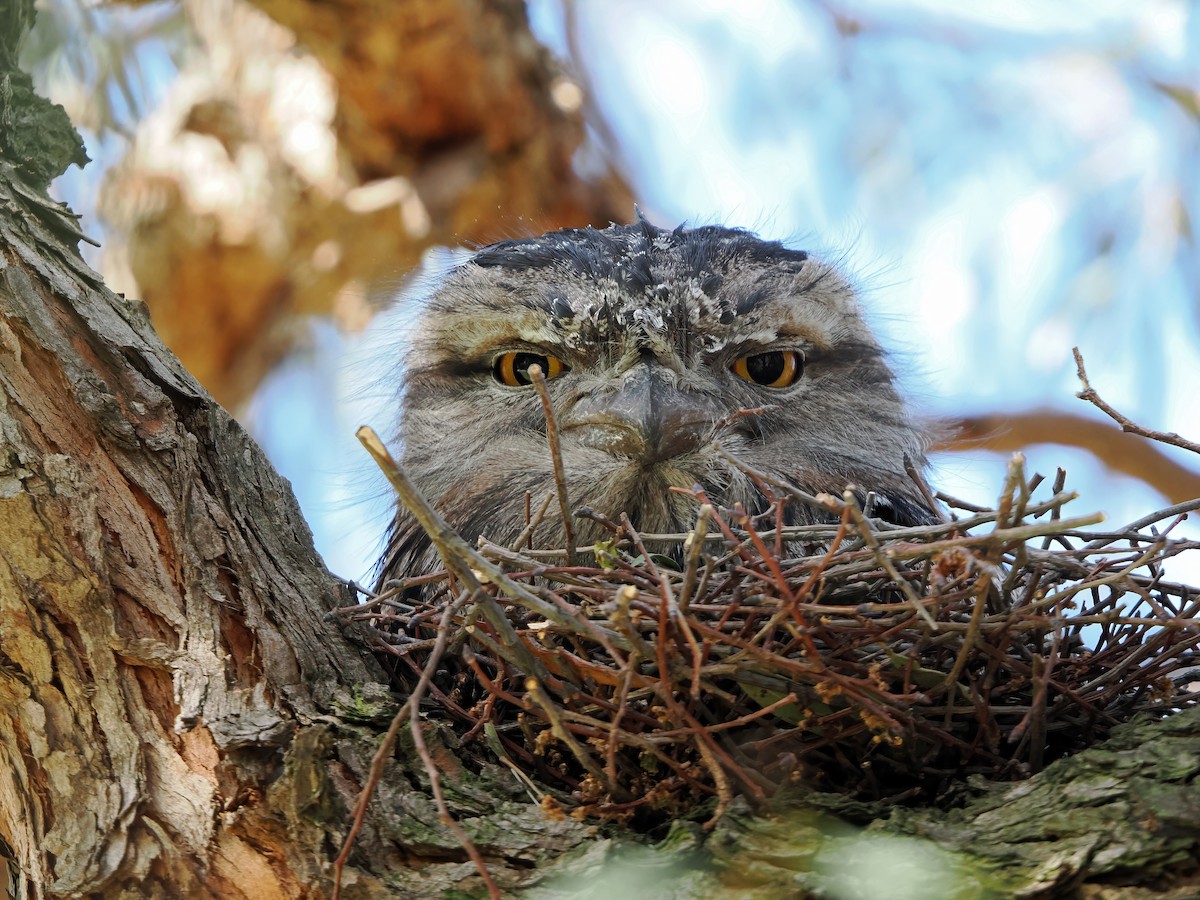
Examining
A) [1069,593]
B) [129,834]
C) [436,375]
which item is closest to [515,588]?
[129,834]

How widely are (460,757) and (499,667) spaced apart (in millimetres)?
157

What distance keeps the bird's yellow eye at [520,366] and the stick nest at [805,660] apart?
813mm

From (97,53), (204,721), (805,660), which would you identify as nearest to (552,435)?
(805,660)

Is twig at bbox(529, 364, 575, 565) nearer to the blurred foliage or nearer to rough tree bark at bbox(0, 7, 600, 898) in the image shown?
rough tree bark at bbox(0, 7, 600, 898)

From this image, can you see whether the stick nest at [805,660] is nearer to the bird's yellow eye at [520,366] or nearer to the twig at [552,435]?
the twig at [552,435]

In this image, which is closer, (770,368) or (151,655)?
(151,655)

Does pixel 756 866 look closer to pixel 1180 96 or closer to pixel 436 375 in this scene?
pixel 436 375

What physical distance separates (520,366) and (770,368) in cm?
55

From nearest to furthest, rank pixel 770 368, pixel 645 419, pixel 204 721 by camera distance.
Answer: pixel 204 721 < pixel 645 419 < pixel 770 368

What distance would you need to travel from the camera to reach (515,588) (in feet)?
4.99

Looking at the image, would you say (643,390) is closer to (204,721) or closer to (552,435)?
(552,435)

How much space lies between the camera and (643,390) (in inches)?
91.4

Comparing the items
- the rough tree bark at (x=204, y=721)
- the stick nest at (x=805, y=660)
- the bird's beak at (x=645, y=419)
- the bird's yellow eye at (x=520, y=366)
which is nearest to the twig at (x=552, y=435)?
the stick nest at (x=805, y=660)

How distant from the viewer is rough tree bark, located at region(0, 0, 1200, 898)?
1542mm
